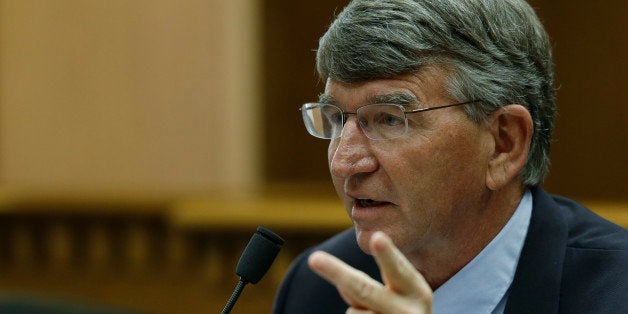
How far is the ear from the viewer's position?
175 centimetres

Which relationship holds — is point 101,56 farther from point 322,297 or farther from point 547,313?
point 547,313

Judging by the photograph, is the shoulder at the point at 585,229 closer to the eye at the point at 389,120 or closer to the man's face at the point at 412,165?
the man's face at the point at 412,165

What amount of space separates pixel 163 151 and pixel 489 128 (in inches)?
120

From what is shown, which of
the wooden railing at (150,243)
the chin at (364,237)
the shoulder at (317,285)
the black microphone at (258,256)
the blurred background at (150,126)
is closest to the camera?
the black microphone at (258,256)

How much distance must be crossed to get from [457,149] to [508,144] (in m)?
0.12

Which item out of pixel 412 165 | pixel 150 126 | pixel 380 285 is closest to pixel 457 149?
pixel 412 165

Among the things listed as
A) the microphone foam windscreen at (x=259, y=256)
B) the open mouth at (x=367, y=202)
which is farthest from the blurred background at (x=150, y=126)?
the microphone foam windscreen at (x=259, y=256)

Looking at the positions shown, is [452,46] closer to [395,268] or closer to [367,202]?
[367,202]

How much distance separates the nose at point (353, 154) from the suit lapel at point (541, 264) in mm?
340

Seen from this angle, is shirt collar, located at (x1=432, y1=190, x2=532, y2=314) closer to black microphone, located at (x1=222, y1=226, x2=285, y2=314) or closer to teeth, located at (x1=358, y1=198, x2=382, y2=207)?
teeth, located at (x1=358, y1=198, x2=382, y2=207)

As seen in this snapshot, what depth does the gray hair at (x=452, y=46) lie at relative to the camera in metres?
1.66

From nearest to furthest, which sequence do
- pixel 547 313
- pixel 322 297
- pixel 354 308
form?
pixel 354 308 → pixel 547 313 → pixel 322 297

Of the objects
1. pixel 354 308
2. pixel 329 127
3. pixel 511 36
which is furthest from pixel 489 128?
pixel 354 308

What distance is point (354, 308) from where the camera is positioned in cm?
136
